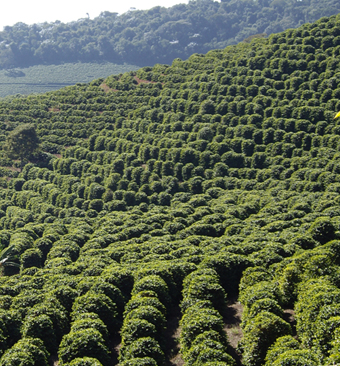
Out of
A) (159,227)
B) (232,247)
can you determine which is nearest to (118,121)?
(159,227)

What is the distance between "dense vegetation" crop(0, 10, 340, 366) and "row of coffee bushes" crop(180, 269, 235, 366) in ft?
0.34

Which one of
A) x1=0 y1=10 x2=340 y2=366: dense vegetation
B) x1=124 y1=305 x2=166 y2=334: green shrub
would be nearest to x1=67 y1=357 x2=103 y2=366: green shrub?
x1=0 y1=10 x2=340 y2=366: dense vegetation

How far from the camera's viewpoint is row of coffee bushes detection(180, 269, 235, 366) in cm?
1847

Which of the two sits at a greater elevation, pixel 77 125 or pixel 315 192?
pixel 77 125

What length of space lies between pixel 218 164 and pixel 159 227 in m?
21.8

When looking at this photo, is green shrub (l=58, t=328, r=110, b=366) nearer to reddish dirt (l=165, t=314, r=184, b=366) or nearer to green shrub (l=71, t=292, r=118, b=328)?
green shrub (l=71, t=292, r=118, b=328)

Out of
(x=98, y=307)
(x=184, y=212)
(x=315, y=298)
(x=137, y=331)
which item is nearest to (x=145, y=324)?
(x=137, y=331)

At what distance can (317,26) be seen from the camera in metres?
81.9

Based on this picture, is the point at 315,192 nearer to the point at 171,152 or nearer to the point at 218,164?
the point at 218,164

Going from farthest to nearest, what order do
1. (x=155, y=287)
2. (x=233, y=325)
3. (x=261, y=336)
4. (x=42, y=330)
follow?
(x=155, y=287), (x=233, y=325), (x=42, y=330), (x=261, y=336)

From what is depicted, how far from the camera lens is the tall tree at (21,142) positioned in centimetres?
7350

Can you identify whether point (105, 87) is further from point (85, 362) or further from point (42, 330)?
point (85, 362)

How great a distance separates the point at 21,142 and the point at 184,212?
4077 centimetres

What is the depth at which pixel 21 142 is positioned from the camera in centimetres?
7356
